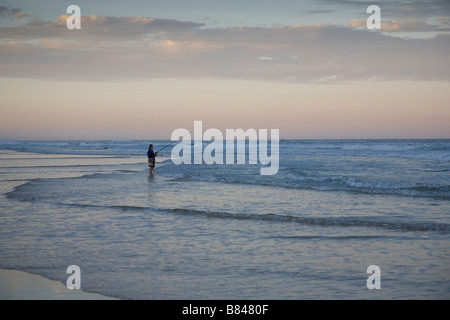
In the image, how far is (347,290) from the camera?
5.29 metres

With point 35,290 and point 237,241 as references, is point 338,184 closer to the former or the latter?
point 237,241

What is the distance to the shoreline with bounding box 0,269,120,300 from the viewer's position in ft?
16.6

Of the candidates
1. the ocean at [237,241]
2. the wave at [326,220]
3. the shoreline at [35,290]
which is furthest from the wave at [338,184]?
the shoreline at [35,290]

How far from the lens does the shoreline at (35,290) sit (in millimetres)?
5074

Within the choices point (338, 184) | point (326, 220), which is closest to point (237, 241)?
point (326, 220)

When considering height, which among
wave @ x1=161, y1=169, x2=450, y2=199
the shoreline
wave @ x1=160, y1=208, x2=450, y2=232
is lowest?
the shoreline

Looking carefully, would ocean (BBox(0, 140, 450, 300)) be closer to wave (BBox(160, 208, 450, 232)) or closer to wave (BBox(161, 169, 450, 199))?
wave (BBox(160, 208, 450, 232))

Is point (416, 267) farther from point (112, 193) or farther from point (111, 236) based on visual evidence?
point (112, 193)

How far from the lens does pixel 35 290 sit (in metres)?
5.28

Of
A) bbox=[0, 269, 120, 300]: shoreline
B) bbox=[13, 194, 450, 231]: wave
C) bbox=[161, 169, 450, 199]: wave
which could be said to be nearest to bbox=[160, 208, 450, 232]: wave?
bbox=[13, 194, 450, 231]: wave

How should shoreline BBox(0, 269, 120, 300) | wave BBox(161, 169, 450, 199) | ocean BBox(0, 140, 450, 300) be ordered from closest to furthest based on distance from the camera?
shoreline BBox(0, 269, 120, 300) < ocean BBox(0, 140, 450, 300) < wave BBox(161, 169, 450, 199)
